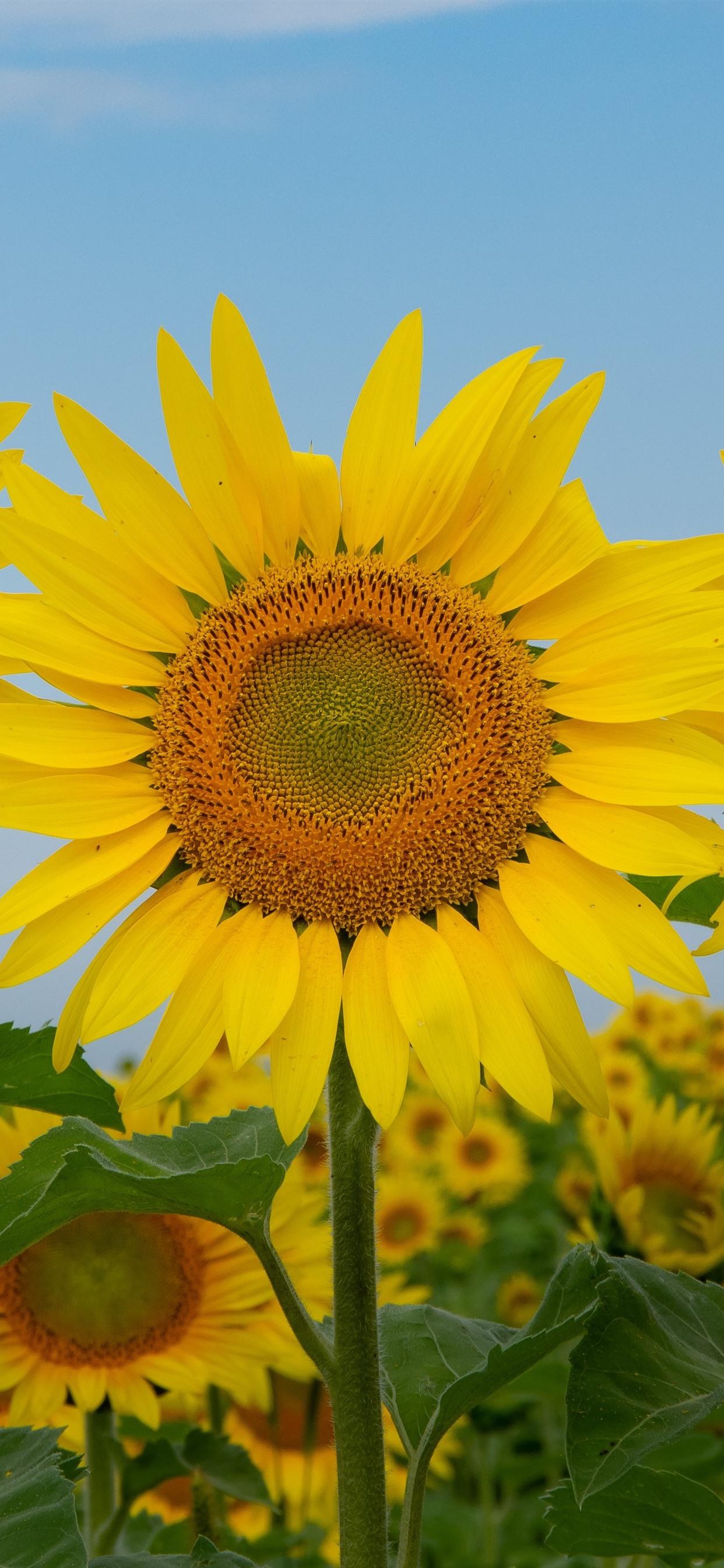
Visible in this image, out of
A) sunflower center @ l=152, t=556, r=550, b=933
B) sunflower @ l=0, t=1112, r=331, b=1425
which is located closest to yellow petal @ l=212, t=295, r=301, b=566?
sunflower center @ l=152, t=556, r=550, b=933

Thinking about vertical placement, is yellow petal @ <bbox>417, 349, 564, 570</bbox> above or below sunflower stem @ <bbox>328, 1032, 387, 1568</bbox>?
above

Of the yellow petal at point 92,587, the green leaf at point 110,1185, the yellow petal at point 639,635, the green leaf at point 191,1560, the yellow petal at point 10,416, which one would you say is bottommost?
the green leaf at point 191,1560

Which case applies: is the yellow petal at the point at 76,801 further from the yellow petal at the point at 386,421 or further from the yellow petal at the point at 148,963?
the yellow petal at the point at 386,421

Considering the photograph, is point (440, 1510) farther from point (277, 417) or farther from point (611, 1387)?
point (277, 417)

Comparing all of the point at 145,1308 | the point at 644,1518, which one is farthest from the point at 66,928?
the point at 145,1308

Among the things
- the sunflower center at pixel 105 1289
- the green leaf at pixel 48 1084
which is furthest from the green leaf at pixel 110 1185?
the sunflower center at pixel 105 1289

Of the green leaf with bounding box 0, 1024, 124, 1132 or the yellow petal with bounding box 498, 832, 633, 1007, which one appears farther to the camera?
the green leaf with bounding box 0, 1024, 124, 1132

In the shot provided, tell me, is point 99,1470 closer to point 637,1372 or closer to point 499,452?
point 637,1372

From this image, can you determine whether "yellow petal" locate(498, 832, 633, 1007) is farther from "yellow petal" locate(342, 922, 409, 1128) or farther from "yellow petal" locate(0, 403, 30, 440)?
"yellow petal" locate(0, 403, 30, 440)
